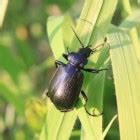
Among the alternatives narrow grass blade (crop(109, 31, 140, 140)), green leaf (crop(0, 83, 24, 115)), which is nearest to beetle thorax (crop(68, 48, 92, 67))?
narrow grass blade (crop(109, 31, 140, 140))

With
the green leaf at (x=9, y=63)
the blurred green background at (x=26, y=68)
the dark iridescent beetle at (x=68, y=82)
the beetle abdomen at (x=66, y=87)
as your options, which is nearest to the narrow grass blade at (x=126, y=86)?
the dark iridescent beetle at (x=68, y=82)

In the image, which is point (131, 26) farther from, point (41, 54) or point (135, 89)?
point (41, 54)

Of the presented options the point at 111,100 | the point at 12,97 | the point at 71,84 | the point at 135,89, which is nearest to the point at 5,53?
the point at 12,97

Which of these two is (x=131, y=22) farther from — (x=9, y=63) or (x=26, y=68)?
(x=26, y=68)

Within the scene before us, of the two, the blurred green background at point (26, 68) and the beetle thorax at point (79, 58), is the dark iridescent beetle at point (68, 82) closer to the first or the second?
the beetle thorax at point (79, 58)

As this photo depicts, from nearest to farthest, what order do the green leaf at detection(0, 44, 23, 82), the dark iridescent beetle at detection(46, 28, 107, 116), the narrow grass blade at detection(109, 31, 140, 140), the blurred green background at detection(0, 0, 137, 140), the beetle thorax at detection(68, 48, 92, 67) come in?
the narrow grass blade at detection(109, 31, 140, 140) → the dark iridescent beetle at detection(46, 28, 107, 116) → the beetle thorax at detection(68, 48, 92, 67) → the blurred green background at detection(0, 0, 137, 140) → the green leaf at detection(0, 44, 23, 82)

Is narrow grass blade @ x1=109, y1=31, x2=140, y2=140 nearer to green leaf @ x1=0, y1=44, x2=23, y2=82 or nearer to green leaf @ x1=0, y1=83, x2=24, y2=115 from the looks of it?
green leaf @ x1=0, y1=83, x2=24, y2=115
